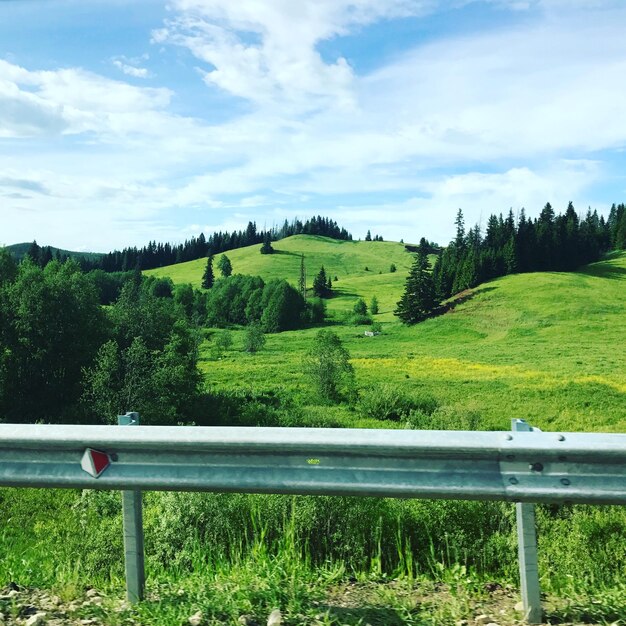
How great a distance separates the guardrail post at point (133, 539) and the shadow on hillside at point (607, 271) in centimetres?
10567

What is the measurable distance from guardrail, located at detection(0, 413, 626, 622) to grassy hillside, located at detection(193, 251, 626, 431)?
47.6 meters

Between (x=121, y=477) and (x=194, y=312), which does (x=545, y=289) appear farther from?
(x=121, y=477)

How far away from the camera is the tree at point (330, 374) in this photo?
61.6 meters

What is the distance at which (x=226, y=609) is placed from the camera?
290 cm

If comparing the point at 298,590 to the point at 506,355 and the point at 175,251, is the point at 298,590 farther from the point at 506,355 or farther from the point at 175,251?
the point at 175,251

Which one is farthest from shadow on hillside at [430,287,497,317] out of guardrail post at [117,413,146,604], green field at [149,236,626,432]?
guardrail post at [117,413,146,604]

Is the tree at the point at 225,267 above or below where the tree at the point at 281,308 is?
above

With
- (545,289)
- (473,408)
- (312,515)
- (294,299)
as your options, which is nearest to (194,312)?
(294,299)

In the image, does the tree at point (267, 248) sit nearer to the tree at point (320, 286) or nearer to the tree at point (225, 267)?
the tree at point (225, 267)

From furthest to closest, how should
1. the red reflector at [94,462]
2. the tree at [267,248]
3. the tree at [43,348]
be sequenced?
1. the tree at [267,248]
2. the tree at [43,348]
3. the red reflector at [94,462]

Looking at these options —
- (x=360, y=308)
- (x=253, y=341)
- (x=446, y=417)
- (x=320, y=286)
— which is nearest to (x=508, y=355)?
(x=253, y=341)

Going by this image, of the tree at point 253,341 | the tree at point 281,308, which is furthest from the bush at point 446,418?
the tree at point 281,308

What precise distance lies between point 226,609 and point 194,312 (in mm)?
110076

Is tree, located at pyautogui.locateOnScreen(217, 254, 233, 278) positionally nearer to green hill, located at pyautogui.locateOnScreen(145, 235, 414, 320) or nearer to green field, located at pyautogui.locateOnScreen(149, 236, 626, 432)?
green hill, located at pyautogui.locateOnScreen(145, 235, 414, 320)
